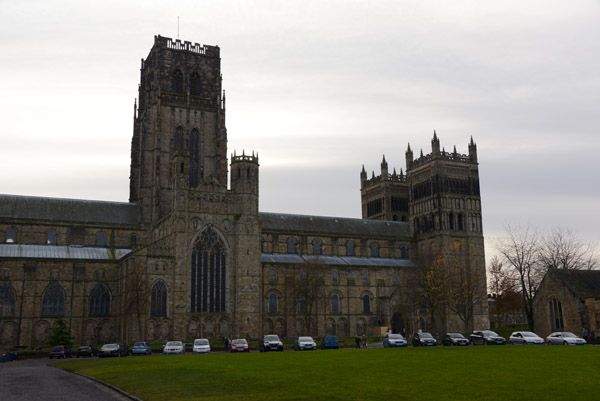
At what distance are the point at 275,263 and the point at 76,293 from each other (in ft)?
88.4

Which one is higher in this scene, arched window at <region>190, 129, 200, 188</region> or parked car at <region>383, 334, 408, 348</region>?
arched window at <region>190, 129, 200, 188</region>

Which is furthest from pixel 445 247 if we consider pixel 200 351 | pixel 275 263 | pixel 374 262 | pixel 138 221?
pixel 200 351

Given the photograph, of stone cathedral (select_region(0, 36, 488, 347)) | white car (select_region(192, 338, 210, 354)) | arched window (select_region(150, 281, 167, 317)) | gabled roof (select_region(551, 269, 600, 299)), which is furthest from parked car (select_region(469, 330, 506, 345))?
arched window (select_region(150, 281, 167, 317))

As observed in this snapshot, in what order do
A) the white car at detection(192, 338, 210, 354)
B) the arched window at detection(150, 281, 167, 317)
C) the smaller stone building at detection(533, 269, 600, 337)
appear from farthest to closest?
the arched window at detection(150, 281, 167, 317)
the smaller stone building at detection(533, 269, 600, 337)
the white car at detection(192, 338, 210, 354)

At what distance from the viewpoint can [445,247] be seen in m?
98.6

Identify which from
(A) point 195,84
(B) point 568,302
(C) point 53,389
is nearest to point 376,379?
(C) point 53,389

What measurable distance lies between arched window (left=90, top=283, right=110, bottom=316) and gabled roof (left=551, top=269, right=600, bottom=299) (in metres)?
53.9

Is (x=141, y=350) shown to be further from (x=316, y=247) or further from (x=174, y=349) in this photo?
(x=316, y=247)

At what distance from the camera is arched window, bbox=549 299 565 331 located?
62.5 m

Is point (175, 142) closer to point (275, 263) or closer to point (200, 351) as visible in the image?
point (275, 263)

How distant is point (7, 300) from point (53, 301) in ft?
17.0

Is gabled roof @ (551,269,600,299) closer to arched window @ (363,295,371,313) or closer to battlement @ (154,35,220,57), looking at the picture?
arched window @ (363,295,371,313)

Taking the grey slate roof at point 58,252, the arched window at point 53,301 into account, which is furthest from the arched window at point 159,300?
the arched window at point 53,301

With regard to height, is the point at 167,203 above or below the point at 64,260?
above
